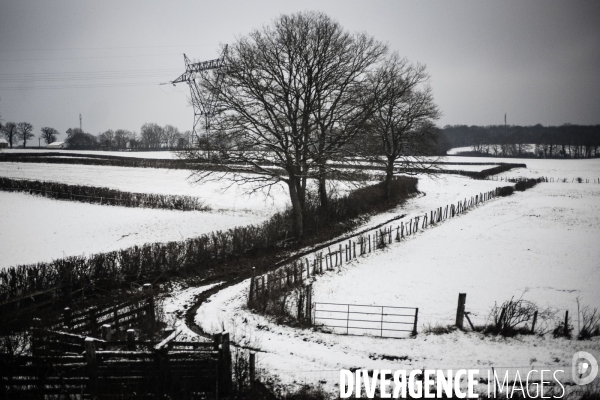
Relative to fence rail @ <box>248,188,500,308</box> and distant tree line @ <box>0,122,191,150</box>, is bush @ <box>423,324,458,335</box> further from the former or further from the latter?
distant tree line @ <box>0,122,191,150</box>

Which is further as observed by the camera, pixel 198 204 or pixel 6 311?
pixel 198 204

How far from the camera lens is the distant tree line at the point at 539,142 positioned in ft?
370

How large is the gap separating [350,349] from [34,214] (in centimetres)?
3026

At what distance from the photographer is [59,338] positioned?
10195mm

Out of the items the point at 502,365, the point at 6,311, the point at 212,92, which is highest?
the point at 212,92

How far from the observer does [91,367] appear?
859cm

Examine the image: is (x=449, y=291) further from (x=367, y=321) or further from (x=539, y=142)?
(x=539, y=142)

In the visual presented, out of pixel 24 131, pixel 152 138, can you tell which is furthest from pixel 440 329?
pixel 152 138

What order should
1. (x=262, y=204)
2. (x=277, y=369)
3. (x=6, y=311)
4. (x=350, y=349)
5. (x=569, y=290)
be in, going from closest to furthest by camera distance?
1. (x=277, y=369)
2. (x=350, y=349)
3. (x=6, y=311)
4. (x=569, y=290)
5. (x=262, y=204)

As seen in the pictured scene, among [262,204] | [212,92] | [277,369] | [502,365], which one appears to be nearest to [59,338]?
[277,369]

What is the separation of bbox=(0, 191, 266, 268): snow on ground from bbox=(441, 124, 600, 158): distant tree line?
8674 centimetres

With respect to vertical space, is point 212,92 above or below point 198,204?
above

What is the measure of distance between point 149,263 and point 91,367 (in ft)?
32.6

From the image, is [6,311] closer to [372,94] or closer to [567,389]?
[567,389]
